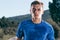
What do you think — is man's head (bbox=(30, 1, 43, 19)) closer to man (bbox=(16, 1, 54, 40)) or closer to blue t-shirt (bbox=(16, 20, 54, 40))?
man (bbox=(16, 1, 54, 40))

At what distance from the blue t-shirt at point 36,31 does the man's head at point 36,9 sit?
0.11 m

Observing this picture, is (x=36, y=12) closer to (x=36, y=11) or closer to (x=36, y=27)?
(x=36, y=11)

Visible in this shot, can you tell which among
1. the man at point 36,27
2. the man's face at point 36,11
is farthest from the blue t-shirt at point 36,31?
the man's face at point 36,11

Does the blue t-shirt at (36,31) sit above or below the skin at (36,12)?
below

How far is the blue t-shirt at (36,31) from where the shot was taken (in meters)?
3.87

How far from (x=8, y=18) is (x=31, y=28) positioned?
33.8 m

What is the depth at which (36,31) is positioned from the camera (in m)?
3.88

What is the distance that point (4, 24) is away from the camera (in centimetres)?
3488

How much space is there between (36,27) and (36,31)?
5 centimetres

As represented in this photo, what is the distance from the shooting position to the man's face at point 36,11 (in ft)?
12.6

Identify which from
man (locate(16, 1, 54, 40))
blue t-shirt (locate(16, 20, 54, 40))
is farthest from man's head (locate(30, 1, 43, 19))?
blue t-shirt (locate(16, 20, 54, 40))

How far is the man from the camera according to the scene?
386cm

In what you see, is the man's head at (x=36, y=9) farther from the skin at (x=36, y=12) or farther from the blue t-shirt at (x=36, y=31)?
the blue t-shirt at (x=36, y=31)

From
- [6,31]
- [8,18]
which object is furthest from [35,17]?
[8,18]
